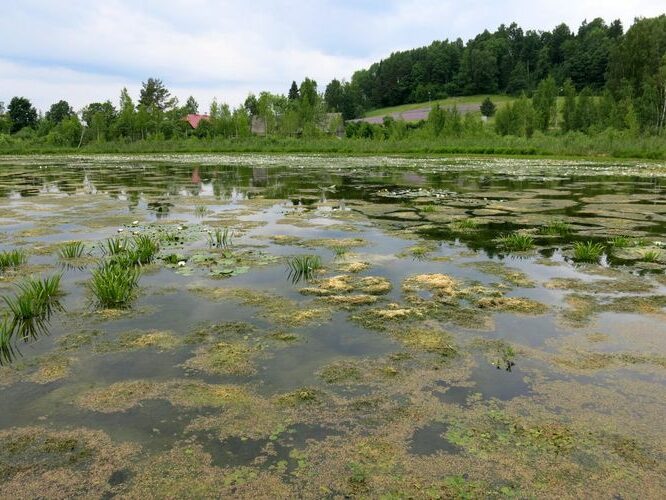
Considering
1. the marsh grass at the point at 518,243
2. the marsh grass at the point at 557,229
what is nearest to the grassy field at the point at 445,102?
the marsh grass at the point at 557,229

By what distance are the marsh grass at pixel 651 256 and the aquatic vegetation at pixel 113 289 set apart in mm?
7276

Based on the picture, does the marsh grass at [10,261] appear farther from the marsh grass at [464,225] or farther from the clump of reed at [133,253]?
the marsh grass at [464,225]

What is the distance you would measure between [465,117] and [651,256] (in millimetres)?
48418

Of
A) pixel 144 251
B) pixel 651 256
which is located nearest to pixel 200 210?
pixel 144 251

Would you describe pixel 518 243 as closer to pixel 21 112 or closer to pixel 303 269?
pixel 303 269

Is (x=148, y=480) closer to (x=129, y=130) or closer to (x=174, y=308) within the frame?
(x=174, y=308)

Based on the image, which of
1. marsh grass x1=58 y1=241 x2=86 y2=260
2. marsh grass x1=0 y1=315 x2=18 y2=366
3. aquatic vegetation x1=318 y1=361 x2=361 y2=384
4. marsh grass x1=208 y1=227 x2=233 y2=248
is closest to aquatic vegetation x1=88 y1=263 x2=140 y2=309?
marsh grass x1=0 y1=315 x2=18 y2=366

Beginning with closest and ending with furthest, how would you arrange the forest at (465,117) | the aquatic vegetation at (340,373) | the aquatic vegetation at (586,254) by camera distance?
the aquatic vegetation at (340,373), the aquatic vegetation at (586,254), the forest at (465,117)

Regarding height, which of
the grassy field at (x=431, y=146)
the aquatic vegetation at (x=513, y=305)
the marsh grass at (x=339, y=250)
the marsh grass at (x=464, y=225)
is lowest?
the aquatic vegetation at (x=513, y=305)

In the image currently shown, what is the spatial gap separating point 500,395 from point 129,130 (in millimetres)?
65419

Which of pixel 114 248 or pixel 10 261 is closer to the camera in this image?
pixel 10 261

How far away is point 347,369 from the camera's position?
178 inches

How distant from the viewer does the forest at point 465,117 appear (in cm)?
4541

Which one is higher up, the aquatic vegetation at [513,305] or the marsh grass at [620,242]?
the marsh grass at [620,242]
